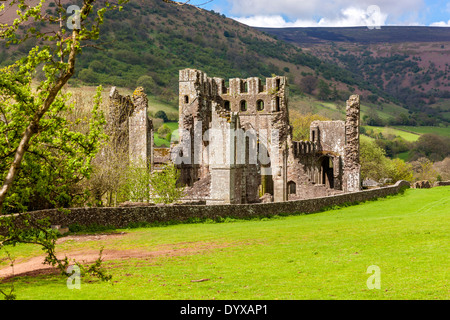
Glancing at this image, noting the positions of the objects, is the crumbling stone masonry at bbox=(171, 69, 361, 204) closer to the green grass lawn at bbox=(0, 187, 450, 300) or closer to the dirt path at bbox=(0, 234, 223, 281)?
the green grass lawn at bbox=(0, 187, 450, 300)

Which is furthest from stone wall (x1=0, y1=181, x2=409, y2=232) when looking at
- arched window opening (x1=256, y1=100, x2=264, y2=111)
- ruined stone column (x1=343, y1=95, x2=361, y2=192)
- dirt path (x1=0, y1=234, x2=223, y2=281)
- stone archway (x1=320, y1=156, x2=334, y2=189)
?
stone archway (x1=320, y1=156, x2=334, y2=189)

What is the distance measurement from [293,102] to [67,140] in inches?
4733

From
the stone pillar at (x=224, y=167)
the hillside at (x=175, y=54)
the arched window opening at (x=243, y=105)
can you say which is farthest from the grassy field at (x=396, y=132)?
the stone pillar at (x=224, y=167)

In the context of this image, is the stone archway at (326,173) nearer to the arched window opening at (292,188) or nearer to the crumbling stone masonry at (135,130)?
the arched window opening at (292,188)

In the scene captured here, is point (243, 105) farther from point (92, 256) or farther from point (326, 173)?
point (92, 256)

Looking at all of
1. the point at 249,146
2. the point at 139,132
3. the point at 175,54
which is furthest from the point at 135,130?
the point at 175,54

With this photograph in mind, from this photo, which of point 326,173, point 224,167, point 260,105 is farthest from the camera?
point 326,173

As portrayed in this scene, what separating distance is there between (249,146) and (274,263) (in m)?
24.1

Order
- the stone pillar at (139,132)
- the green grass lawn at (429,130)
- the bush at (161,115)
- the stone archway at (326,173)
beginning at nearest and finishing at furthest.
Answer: the stone pillar at (139,132), the stone archway at (326,173), the bush at (161,115), the green grass lawn at (429,130)

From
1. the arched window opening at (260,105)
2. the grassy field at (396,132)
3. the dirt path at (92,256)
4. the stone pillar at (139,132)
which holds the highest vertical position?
the grassy field at (396,132)

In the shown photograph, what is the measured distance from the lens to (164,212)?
27.1m

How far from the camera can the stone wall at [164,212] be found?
80.3 ft
